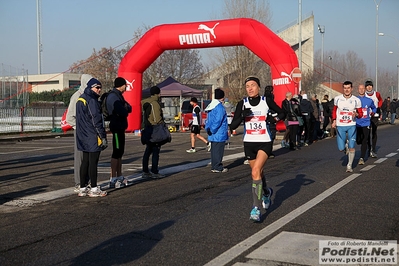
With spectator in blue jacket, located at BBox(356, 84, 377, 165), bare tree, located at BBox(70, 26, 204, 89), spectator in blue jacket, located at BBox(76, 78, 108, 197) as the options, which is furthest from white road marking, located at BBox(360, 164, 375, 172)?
bare tree, located at BBox(70, 26, 204, 89)

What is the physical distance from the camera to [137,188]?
9.77 metres

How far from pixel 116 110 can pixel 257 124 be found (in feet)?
10.4

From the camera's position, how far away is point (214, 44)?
905 inches

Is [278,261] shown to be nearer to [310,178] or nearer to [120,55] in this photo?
[310,178]

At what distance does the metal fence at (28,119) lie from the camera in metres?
27.2

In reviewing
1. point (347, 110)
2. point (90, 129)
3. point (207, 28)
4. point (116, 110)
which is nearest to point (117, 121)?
point (116, 110)

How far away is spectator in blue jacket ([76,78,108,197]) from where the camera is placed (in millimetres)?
8602

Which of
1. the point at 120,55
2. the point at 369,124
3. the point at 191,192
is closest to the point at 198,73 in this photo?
the point at 120,55

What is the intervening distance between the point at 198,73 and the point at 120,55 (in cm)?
758

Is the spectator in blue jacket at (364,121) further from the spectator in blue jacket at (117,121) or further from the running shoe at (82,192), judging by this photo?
the running shoe at (82,192)

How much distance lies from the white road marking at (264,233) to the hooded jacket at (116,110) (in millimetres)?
3560

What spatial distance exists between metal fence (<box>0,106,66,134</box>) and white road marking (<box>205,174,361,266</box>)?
21626 mm

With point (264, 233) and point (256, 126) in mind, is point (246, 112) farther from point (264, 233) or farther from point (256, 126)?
point (264, 233)

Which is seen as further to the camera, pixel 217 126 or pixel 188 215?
pixel 217 126
